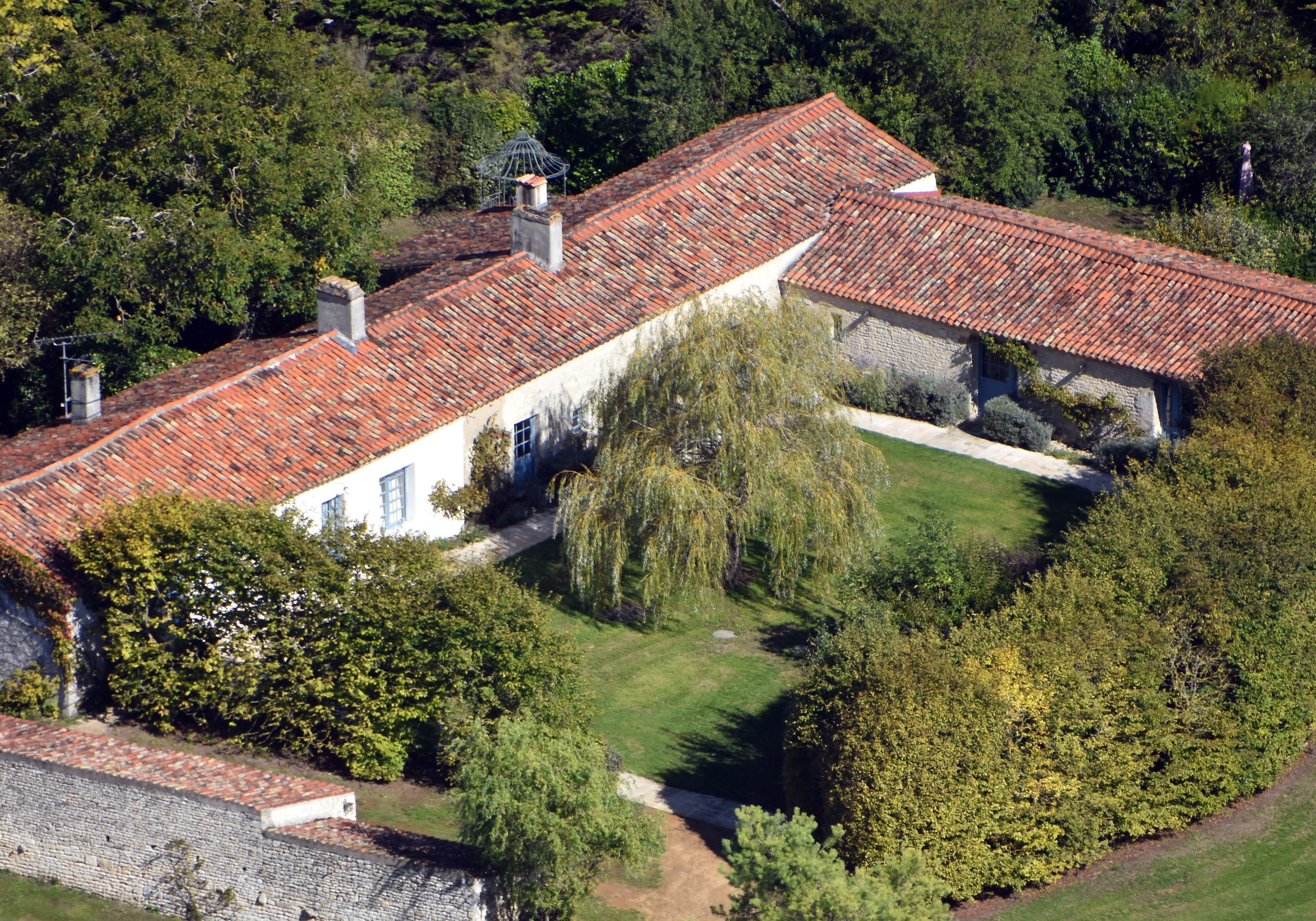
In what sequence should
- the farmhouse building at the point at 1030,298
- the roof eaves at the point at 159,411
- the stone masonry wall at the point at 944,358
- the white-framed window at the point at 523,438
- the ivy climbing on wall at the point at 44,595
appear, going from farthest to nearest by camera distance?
the stone masonry wall at the point at 944,358
the farmhouse building at the point at 1030,298
the white-framed window at the point at 523,438
the roof eaves at the point at 159,411
the ivy climbing on wall at the point at 44,595

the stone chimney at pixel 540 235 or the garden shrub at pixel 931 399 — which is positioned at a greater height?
the stone chimney at pixel 540 235

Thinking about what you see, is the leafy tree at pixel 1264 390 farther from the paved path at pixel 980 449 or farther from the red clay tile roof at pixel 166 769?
the red clay tile roof at pixel 166 769

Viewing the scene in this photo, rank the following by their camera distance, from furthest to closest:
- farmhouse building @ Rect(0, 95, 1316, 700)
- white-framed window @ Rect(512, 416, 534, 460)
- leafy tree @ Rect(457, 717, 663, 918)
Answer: white-framed window @ Rect(512, 416, 534, 460) < farmhouse building @ Rect(0, 95, 1316, 700) < leafy tree @ Rect(457, 717, 663, 918)

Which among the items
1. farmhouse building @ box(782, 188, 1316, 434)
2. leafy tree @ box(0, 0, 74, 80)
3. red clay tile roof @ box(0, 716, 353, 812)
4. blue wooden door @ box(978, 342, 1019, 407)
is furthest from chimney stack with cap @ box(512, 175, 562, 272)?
red clay tile roof @ box(0, 716, 353, 812)

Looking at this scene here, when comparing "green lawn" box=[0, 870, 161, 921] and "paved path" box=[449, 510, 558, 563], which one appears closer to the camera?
"green lawn" box=[0, 870, 161, 921]

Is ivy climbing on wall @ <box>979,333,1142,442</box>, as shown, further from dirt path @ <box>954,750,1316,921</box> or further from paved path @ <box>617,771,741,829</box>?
paved path @ <box>617,771,741,829</box>

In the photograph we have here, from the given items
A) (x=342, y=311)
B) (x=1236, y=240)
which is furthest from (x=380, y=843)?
(x=1236, y=240)

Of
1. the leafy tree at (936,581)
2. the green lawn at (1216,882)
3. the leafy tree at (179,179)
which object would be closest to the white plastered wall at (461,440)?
the leafy tree at (179,179)
